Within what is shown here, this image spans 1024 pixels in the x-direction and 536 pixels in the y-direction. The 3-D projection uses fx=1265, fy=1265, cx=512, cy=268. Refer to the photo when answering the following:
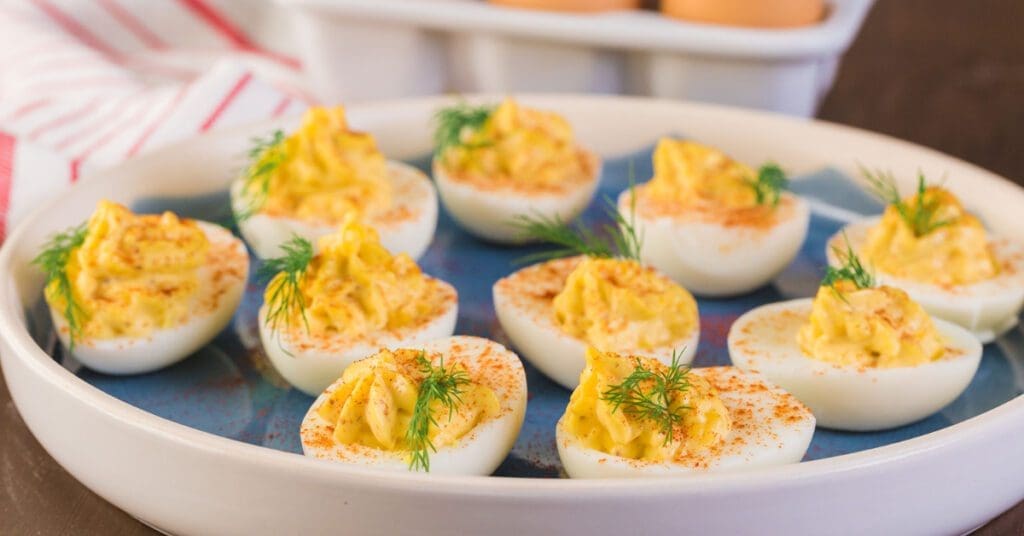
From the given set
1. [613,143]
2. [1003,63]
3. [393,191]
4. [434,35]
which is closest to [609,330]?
[393,191]

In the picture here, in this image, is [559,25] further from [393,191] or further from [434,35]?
[393,191]

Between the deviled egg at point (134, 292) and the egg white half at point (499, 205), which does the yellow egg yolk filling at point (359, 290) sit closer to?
the deviled egg at point (134, 292)

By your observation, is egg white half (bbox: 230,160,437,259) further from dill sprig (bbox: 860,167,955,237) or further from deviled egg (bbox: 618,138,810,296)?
dill sprig (bbox: 860,167,955,237)

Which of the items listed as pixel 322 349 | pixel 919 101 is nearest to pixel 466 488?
pixel 322 349

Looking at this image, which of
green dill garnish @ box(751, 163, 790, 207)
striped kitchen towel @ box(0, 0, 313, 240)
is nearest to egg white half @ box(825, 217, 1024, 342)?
green dill garnish @ box(751, 163, 790, 207)

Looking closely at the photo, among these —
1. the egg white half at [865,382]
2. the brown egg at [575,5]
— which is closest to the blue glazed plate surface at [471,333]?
the egg white half at [865,382]

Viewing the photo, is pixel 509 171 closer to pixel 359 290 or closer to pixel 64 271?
pixel 359 290

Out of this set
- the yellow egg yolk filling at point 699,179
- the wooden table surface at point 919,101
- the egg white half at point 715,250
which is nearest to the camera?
the wooden table surface at point 919,101
